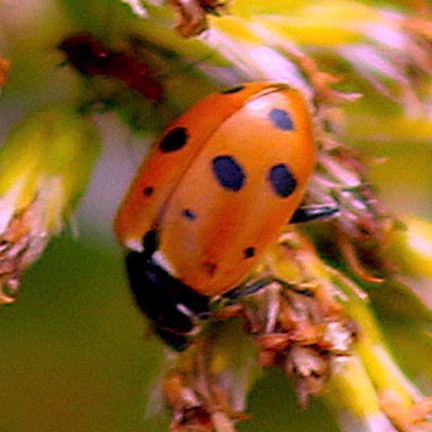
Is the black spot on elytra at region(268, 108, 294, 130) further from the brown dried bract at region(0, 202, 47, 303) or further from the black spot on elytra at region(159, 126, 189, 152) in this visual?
the brown dried bract at region(0, 202, 47, 303)

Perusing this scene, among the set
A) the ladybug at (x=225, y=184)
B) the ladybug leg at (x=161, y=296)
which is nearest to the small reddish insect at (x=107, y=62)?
the ladybug at (x=225, y=184)

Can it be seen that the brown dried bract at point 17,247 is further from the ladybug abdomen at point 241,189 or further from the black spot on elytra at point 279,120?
the black spot on elytra at point 279,120

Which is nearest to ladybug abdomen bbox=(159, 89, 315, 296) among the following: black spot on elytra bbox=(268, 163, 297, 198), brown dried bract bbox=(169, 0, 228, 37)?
black spot on elytra bbox=(268, 163, 297, 198)

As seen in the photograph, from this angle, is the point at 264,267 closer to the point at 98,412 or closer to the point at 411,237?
the point at 411,237

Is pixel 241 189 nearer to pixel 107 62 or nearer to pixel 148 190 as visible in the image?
pixel 148 190

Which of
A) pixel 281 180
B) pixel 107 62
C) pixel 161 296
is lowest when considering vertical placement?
pixel 161 296

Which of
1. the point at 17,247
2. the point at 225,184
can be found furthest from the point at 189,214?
the point at 17,247

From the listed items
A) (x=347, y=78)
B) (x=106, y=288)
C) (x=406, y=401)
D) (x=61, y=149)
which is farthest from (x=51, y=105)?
(x=406, y=401)
